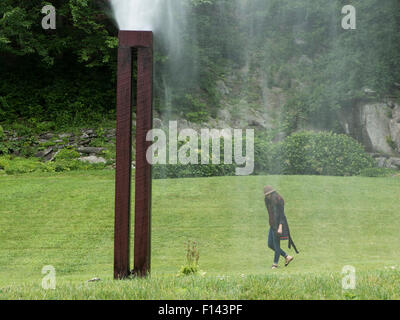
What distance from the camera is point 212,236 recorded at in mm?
6078

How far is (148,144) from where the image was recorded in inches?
128

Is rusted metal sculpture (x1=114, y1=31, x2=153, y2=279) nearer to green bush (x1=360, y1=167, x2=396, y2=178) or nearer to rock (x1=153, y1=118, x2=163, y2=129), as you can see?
green bush (x1=360, y1=167, x2=396, y2=178)

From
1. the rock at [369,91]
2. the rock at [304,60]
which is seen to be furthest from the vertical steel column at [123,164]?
the rock at [304,60]

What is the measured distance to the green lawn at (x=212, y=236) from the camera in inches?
114

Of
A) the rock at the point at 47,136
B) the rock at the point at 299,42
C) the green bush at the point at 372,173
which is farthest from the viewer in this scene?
the rock at the point at 299,42

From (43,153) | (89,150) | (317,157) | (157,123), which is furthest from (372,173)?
(43,153)

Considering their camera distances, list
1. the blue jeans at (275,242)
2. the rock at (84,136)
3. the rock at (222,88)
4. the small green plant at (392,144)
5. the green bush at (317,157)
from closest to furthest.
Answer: the blue jeans at (275,242), the green bush at (317,157), the rock at (84,136), the small green plant at (392,144), the rock at (222,88)

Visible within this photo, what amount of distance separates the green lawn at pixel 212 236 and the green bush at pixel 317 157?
1044 mm

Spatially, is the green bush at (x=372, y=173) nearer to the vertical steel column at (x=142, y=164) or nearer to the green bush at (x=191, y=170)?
the green bush at (x=191, y=170)

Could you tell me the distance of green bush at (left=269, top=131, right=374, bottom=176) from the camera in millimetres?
10234

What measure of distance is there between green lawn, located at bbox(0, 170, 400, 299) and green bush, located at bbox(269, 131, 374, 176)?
3.43ft

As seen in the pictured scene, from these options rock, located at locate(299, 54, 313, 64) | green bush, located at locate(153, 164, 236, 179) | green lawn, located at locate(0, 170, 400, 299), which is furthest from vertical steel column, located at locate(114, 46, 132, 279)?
rock, located at locate(299, 54, 313, 64)

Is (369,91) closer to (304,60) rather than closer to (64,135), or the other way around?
(304,60)
